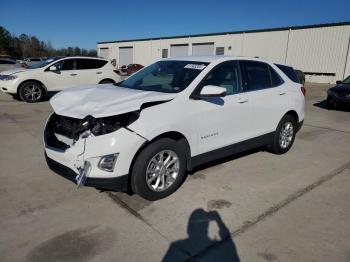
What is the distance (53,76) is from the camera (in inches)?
464

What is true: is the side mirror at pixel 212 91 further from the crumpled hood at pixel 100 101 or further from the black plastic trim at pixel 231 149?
the black plastic trim at pixel 231 149

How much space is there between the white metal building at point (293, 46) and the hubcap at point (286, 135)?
22985 millimetres

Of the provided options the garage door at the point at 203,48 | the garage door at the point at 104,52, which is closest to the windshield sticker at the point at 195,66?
the garage door at the point at 203,48

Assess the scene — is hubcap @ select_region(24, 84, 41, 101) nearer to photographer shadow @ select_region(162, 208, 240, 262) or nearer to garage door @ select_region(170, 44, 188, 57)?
photographer shadow @ select_region(162, 208, 240, 262)

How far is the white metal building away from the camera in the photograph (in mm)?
26281

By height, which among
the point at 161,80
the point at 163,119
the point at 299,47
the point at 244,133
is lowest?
the point at 244,133

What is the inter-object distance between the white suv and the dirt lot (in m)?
0.37

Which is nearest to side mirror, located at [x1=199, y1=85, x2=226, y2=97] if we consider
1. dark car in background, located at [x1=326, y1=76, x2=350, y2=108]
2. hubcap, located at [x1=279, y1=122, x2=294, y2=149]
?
hubcap, located at [x1=279, y1=122, x2=294, y2=149]

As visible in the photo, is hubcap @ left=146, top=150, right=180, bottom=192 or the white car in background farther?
the white car in background

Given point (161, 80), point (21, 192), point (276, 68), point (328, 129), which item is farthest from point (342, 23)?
point (21, 192)

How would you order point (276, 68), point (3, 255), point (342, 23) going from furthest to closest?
point (342, 23) → point (276, 68) → point (3, 255)

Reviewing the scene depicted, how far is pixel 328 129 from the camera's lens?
8.73 metres

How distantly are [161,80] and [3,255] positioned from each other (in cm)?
297

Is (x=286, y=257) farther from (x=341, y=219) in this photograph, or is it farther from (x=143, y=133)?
(x=143, y=133)
